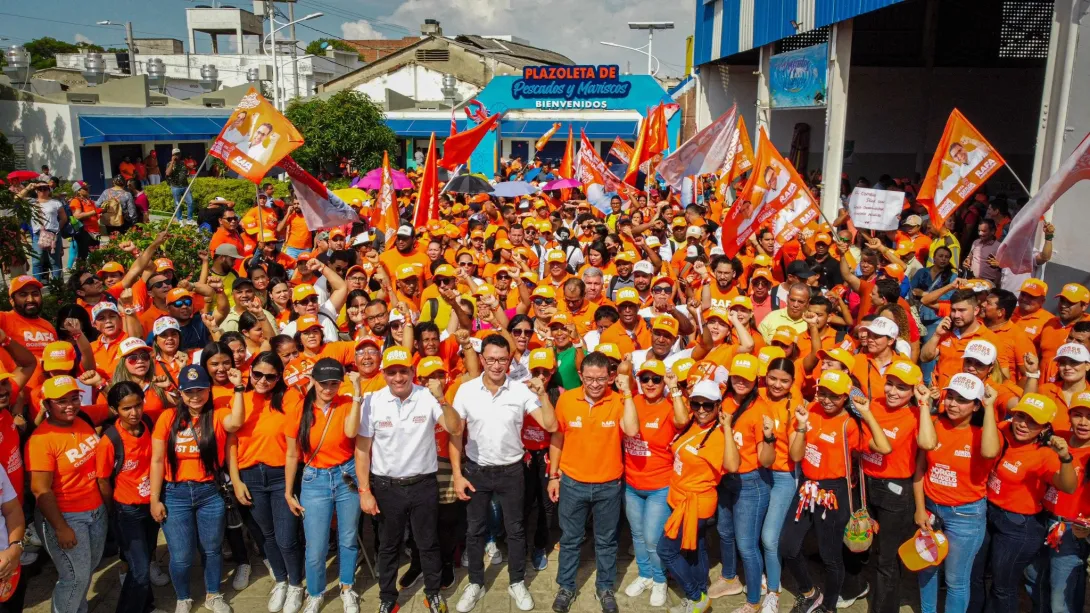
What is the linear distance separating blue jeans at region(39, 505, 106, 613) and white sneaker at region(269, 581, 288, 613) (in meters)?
1.18

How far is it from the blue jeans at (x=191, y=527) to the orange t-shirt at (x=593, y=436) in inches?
94.4

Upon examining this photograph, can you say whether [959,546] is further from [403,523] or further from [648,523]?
[403,523]

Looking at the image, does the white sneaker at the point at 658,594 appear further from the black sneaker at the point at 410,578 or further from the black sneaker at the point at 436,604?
the black sneaker at the point at 410,578

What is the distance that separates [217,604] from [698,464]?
11.3ft

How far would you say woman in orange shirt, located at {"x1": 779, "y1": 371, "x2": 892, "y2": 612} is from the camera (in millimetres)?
4977

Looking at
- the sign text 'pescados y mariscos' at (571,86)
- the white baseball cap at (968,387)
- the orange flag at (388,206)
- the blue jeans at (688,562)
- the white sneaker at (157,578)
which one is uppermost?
the sign text 'pescados y mariscos' at (571,86)

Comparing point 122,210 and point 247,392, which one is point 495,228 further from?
point 122,210

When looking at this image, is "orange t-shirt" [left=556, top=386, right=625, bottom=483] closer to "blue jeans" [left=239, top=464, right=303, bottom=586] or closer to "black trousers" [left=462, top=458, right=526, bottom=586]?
"black trousers" [left=462, top=458, right=526, bottom=586]

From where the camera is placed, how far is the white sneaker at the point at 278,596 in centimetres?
571

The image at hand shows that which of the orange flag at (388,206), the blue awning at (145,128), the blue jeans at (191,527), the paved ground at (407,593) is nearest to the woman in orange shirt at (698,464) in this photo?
the paved ground at (407,593)

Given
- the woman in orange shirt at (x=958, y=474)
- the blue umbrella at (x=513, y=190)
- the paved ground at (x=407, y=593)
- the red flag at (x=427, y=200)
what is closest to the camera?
the woman in orange shirt at (x=958, y=474)

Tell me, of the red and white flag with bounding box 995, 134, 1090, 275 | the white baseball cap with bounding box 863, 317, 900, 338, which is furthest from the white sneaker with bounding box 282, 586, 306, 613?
the red and white flag with bounding box 995, 134, 1090, 275

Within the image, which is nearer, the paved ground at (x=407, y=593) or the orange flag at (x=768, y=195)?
the paved ground at (x=407, y=593)

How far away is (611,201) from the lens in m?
14.2
